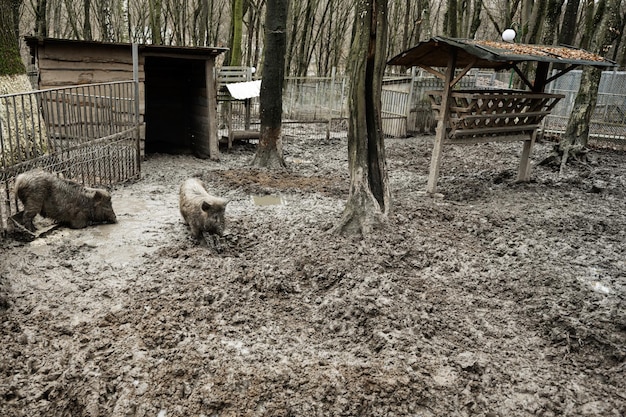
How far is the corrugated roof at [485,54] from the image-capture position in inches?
290

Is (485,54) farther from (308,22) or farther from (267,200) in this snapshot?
(308,22)

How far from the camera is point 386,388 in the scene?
3615mm

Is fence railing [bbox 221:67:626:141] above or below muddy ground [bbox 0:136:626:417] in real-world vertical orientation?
above

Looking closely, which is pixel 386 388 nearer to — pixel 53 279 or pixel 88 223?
pixel 53 279

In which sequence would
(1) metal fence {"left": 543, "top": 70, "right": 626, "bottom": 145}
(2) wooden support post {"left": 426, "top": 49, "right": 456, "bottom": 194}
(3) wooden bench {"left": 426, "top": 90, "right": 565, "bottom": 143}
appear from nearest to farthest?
(2) wooden support post {"left": 426, "top": 49, "right": 456, "bottom": 194}, (3) wooden bench {"left": 426, "top": 90, "right": 565, "bottom": 143}, (1) metal fence {"left": 543, "top": 70, "right": 626, "bottom": 145}

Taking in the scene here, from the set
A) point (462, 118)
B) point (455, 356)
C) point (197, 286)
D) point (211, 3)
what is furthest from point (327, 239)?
point (211, 3)

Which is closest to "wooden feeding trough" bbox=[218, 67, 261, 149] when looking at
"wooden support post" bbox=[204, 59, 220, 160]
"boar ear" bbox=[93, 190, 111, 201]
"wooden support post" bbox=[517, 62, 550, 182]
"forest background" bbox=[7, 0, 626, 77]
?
"wooden support post" bbox=[204, 59, 220, 160]

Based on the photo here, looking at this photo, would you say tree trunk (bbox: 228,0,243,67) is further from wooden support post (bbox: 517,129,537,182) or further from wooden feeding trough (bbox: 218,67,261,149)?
wooden support post (bbox: 517,129,537,182)

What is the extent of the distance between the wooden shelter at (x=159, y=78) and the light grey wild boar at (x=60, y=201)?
3947 mm

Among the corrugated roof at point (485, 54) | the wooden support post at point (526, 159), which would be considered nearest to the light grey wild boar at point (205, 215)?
the corrugated roof at point (485, 54)

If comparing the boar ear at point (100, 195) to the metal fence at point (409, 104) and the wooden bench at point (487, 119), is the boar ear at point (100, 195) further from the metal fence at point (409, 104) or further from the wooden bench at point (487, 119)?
the metal fence at point (409, 104)

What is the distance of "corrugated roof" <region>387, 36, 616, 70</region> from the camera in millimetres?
7355

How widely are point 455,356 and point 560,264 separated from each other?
2.26m

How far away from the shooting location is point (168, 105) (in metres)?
12.5
